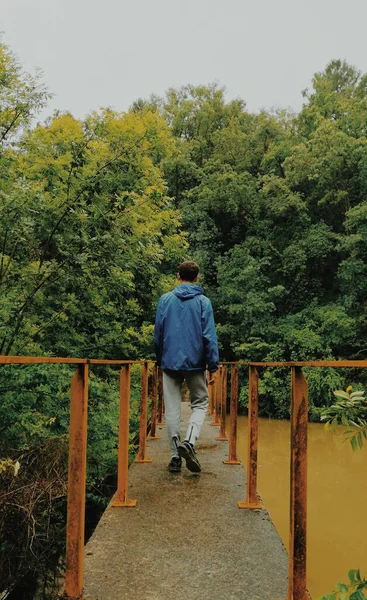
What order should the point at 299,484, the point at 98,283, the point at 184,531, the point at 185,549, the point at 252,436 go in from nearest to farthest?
the point at 299,484 < the point at 185,549 < the point at 184,531 < the point at 252,436 < the point at 98,283

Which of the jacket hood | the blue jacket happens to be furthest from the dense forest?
the jacket hood

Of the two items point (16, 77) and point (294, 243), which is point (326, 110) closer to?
point (294, 243)

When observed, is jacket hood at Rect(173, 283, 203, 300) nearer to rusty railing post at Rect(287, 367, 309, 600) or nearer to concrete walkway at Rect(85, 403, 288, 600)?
concrete walkway at Rect(85, 403, 288, 600)

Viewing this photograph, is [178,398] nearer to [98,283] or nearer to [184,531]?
[184,531]

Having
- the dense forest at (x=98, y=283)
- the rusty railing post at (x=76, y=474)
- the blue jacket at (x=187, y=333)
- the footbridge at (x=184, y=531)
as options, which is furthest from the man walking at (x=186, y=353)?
the rusty railing post at (x=76, y=474)

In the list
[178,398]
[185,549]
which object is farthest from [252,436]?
[178,398]

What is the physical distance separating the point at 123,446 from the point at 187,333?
0.94 metres

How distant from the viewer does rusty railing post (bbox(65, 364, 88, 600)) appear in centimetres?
164

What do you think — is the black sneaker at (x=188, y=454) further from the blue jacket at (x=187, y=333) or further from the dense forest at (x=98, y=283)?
the dense forest at (x=98, y=283)

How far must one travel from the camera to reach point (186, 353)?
11.3 ft

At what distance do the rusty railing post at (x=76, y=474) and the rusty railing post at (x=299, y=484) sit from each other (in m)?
0.69

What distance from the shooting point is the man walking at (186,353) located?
3447 millimetres

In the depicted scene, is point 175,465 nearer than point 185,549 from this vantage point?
No

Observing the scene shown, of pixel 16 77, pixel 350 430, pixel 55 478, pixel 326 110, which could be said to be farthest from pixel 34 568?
pixel 326 110
